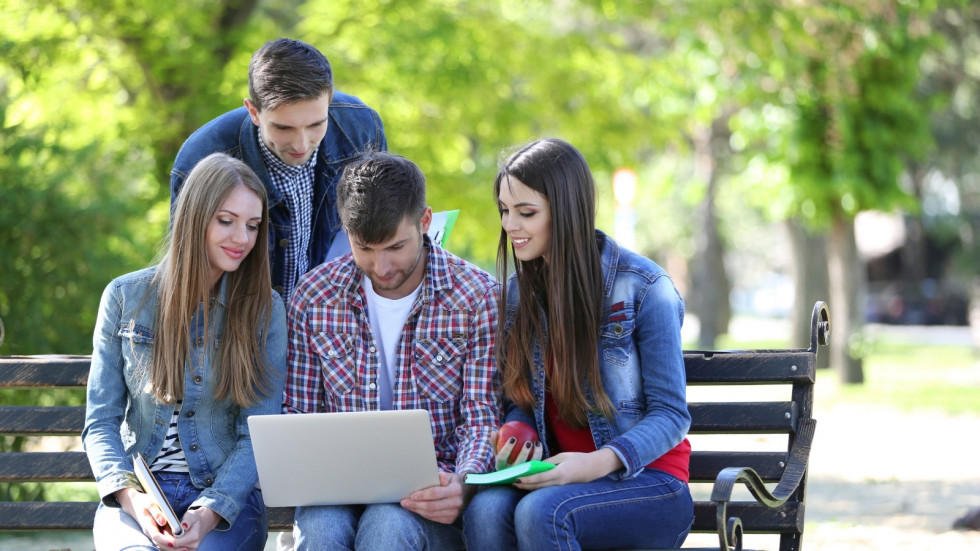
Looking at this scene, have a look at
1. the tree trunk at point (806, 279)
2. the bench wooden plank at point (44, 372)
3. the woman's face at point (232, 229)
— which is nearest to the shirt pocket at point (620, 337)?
the woman's face at point (232, 229)

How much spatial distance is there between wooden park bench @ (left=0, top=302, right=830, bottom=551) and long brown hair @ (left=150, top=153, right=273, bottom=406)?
71 cm

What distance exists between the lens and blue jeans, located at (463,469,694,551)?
3166mm

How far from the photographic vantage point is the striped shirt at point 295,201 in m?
4.08

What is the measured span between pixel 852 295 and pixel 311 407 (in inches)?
488

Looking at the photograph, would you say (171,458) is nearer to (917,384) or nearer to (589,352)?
(589,352)

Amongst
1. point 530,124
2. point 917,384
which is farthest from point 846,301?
point 530,124

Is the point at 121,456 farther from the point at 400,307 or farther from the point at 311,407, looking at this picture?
the point at 400,307

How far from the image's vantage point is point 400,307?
366cm

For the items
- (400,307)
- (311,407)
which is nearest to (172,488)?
(311,407)

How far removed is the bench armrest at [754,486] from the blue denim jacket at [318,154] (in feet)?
5.52

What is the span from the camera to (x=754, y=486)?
337 cm

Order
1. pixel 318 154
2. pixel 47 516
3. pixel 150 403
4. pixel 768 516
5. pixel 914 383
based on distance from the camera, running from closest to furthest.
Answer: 1. pixel 150 403
2. pixel 768 516
3. pixel 47 516
4. pixel 318 154
5. pixel 914 383

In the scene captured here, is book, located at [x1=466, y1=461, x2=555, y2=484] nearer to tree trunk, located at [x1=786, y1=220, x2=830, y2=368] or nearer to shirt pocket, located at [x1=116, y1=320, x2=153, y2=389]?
shirt pocket, located at [x1=116, y1=320, x2=153, y2=389]

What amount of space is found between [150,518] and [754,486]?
1733 millimetres
